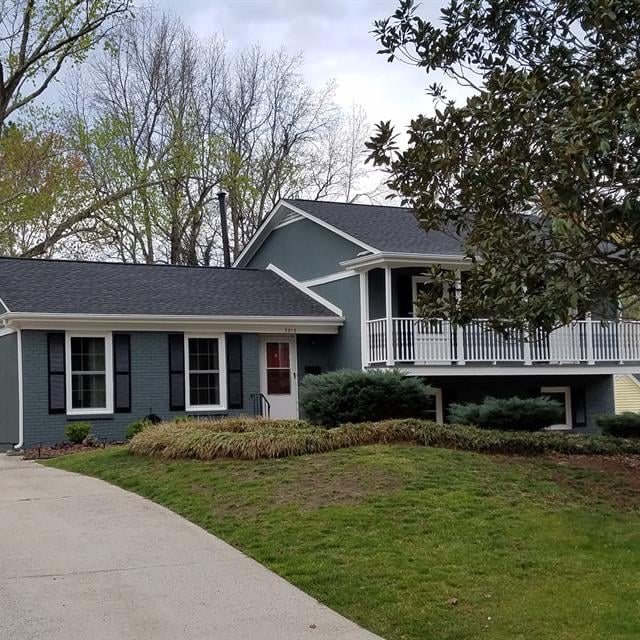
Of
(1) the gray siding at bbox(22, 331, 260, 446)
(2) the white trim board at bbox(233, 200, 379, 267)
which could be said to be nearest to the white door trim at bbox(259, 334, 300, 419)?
(1) the gray siding at bbox(22, 331, 260, 446)

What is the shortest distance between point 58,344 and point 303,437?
7724 millimetres

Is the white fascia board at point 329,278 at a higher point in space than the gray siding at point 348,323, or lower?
higher

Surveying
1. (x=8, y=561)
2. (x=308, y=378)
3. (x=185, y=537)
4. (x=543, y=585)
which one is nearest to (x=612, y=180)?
(x=543, y=585)

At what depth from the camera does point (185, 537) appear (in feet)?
28.5

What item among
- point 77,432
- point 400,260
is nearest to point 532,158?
point 400,260

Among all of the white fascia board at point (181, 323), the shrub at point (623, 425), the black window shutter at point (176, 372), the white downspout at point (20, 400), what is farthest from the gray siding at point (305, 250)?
the white downspout at point (20, 400)

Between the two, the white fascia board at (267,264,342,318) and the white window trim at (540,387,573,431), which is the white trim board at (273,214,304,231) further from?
the white window trim at (540,387,573,431)

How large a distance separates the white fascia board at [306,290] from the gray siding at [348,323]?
128 millimetres

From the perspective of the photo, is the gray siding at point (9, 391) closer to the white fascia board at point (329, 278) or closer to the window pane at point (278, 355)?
the window pane at point (278, 355)

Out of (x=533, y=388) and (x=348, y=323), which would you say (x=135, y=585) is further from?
(x=533, y=388)

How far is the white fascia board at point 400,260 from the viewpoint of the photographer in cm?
1858

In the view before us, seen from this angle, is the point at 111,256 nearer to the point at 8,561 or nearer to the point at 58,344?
the point at 58,344

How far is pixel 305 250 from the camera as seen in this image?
2259 cm

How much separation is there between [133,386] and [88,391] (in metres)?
0.93
